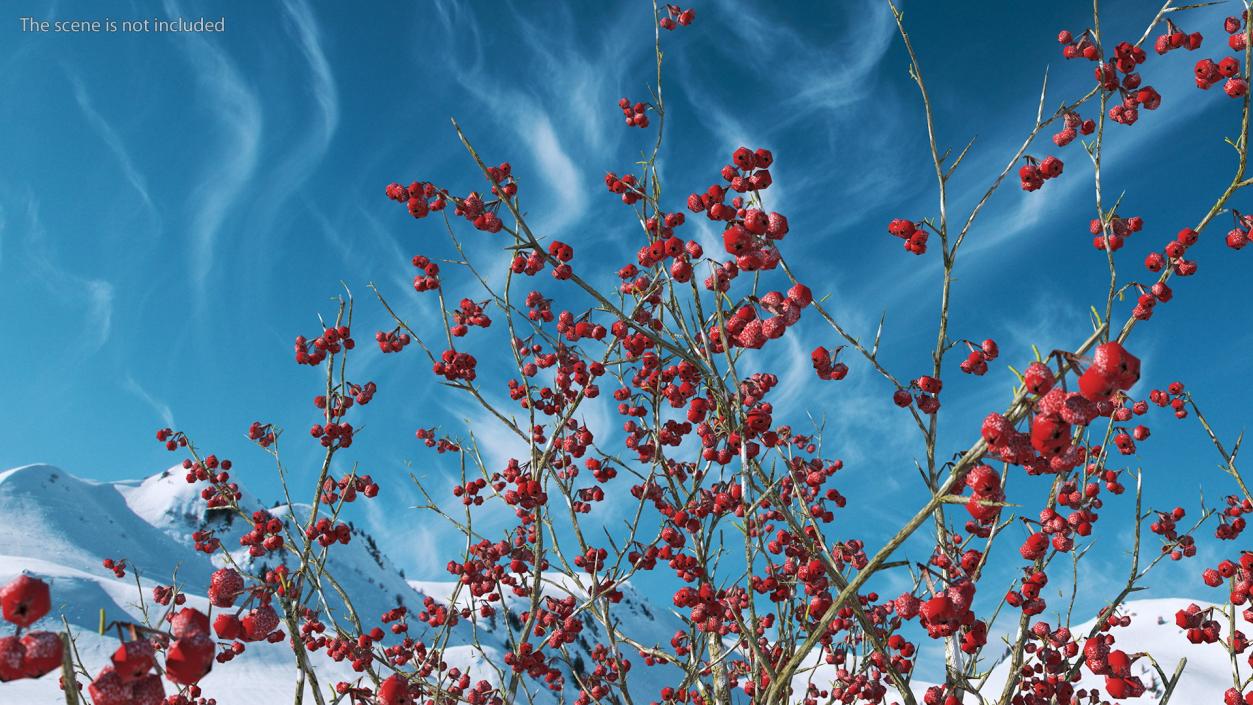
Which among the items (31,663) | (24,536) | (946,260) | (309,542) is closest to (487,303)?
(309,542)

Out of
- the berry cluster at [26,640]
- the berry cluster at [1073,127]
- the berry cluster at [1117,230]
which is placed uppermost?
the berry cluster at [1073,127]

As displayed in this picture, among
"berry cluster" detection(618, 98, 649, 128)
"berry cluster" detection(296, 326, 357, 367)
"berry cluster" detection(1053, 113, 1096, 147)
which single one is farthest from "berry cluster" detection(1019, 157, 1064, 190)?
"berry cluster" detection(296, 326, 357, 367)

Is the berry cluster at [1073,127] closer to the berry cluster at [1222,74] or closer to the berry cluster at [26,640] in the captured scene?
the berry cluster at [1222,74]

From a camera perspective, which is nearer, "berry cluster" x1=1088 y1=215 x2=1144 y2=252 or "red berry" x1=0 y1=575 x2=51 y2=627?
"red berry" x1=0 y1=575 x2=51 y2=627

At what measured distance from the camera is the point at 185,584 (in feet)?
78.1

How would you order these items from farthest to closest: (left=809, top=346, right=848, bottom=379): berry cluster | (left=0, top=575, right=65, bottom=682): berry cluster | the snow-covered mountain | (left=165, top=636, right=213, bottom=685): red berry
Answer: the snow-covered mountain → (left=809, top=346, right=848, bottom=379): berry cluster → (left=165, top=636, right=213, bottom=685): red berry → (left=0, top=575, right=65, bottom=682): berry cluster

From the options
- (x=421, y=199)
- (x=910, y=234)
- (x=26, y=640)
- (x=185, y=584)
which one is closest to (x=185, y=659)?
(x=26, y=640)

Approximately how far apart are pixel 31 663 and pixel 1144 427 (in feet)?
24.3

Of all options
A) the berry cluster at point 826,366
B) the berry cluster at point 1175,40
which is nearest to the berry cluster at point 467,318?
the berry cluster at point 826,366

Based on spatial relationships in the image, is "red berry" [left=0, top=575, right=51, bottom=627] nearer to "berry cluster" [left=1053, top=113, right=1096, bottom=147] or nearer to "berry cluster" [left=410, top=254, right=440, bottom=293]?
"berry cluster" [left=410, top=254, right=440, bottom=293]

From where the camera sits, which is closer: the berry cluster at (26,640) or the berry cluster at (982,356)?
the berry cluster at (26,640)

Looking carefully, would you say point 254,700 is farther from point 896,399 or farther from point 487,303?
point 896,399

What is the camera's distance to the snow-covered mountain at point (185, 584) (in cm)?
2877

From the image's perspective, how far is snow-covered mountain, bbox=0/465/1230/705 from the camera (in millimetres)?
28766
